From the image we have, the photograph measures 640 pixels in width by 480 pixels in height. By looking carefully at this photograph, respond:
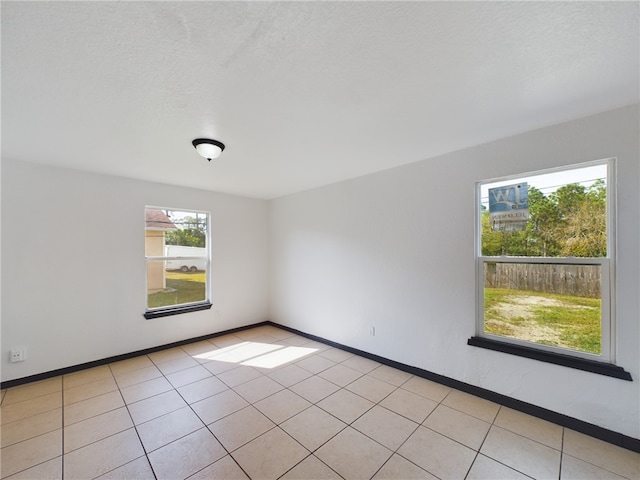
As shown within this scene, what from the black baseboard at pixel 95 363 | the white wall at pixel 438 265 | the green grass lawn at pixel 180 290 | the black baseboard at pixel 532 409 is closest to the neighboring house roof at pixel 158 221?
the green grass lawn at pixel 180 290

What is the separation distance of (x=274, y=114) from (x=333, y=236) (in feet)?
7.14

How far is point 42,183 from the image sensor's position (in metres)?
2.87

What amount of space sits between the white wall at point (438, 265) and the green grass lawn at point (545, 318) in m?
Answer: 0.16

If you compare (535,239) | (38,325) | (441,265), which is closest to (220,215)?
(38,325)

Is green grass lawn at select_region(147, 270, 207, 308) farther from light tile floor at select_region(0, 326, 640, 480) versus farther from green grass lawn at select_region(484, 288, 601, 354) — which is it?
green grass lawn at select_region(484, 288, 601, 354)

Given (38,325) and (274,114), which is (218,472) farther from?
(38,325)

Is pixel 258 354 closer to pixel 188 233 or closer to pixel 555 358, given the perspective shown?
pixel 188 233

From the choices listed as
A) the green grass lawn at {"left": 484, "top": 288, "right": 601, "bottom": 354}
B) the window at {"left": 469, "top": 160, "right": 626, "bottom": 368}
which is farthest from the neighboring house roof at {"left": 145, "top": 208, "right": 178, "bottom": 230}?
the green grass lawn at {"left": 484, "top": 288, "right": 601, "bottom": 354}

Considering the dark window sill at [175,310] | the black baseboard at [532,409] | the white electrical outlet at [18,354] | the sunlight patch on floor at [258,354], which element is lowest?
the sunlight patch on floor at [258,354]

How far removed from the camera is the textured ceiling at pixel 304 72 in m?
1.10

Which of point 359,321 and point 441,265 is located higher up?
point 441,265

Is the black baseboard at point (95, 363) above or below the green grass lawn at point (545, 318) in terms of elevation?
below

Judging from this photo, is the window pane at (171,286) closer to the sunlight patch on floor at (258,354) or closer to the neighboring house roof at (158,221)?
the neighboring house roof at (158,221)

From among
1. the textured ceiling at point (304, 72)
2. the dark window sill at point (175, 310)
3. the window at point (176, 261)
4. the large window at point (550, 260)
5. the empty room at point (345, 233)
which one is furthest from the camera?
the window at point (176, 261)
